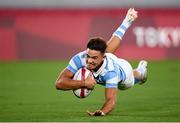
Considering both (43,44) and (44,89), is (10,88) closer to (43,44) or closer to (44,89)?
(44,89)

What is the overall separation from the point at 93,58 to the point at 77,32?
12490 millimetres

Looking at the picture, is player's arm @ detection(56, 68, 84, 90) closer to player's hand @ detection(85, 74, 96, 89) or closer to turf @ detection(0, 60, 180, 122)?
player's hand @ detection(85, 74, 96, 89)

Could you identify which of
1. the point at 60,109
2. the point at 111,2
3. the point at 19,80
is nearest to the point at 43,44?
the point at 111,2

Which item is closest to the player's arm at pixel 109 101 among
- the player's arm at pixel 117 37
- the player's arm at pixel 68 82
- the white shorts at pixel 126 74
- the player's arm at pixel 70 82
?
the player's arm at pixel 70 82

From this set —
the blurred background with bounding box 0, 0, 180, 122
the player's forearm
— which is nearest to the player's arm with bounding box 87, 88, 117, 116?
the player's forearm

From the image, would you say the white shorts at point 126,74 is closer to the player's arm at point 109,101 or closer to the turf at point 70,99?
the turf at point 70,99

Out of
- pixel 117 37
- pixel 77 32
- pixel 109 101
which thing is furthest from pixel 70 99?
pixel 77 32

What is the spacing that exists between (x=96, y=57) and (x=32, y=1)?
14331 mm

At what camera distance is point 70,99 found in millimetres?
15578

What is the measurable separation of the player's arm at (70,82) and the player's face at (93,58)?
237 millimetres

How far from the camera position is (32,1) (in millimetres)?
26047

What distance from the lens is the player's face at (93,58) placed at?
39.2ft

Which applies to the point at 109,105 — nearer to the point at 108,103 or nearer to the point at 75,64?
the point at 108,103

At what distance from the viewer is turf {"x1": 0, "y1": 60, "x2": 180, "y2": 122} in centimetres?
1215
